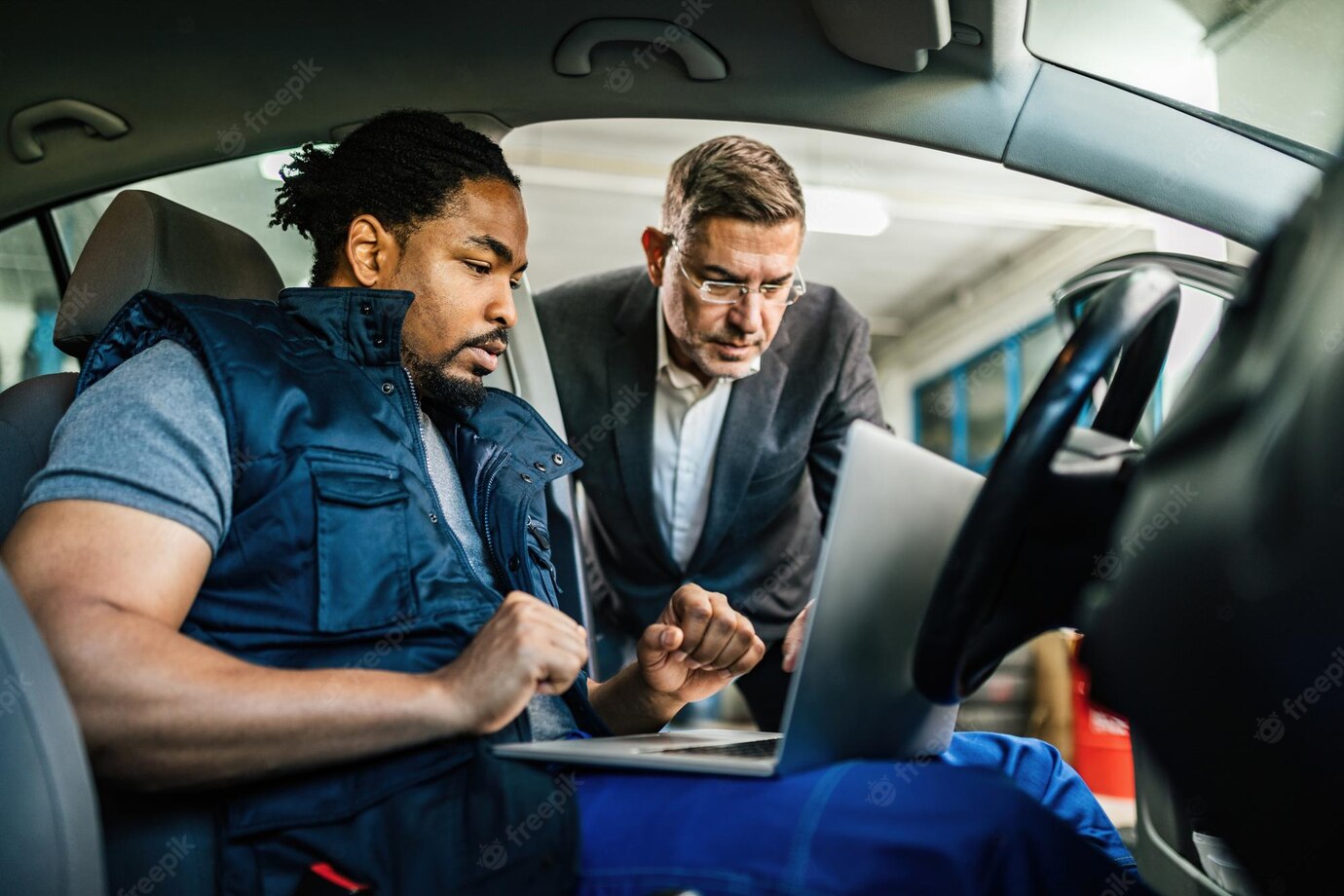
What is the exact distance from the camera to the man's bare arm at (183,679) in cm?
83

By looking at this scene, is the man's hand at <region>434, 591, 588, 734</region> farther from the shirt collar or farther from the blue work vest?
the shirt collar

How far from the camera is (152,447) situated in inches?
36.4

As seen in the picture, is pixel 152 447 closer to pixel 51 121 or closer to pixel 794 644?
pixel 794 644

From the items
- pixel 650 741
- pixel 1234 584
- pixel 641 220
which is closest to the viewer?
pixel 1234 584

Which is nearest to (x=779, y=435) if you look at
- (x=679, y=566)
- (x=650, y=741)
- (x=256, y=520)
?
(x=679, y=566)

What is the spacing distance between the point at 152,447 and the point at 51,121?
3.15ft

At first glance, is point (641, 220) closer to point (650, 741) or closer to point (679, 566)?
point (679, 566)

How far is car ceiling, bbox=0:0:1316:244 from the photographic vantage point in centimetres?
140

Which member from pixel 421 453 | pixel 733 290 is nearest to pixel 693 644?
pixel 421 453

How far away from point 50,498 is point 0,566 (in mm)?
98

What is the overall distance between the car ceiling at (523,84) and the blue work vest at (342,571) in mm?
523

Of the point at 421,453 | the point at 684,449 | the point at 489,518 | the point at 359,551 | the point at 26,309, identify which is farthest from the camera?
the point at 26,309

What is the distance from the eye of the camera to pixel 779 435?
1.94 meters

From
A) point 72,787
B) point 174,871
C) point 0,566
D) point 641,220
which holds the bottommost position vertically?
point 174,871
